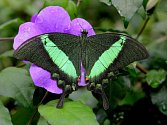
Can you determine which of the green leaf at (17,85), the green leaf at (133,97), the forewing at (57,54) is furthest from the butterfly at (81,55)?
the green leaf at (133,97)

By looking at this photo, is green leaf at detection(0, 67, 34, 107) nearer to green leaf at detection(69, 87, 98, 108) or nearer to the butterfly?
the butterfly

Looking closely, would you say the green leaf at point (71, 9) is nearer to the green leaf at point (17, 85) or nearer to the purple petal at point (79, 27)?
the purple petal at point (79, 27)

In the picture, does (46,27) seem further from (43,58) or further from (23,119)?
(23,119)

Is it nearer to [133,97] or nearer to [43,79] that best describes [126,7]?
[43,79]

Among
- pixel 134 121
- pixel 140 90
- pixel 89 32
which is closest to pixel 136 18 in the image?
pixel 140 90

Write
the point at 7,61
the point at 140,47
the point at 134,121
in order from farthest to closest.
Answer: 1. the point at 7,61
2. the point at 134,121
3. the point at 140,47

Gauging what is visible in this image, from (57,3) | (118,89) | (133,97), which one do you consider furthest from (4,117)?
(133,97)

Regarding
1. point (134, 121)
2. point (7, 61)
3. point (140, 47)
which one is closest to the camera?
point (140, 47)
